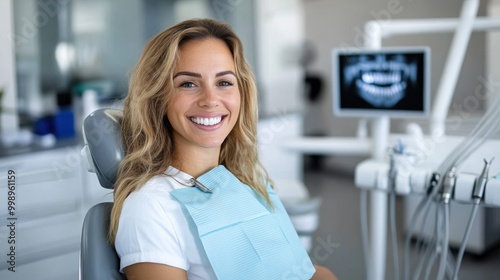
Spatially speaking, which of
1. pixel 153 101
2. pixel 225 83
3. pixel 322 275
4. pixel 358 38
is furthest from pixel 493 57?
pixel 153 101

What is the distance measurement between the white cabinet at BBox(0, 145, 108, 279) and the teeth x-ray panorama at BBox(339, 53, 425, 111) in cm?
98

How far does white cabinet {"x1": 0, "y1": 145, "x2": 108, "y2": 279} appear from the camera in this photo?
3.97ft

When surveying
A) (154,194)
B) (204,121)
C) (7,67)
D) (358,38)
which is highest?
(358,38)

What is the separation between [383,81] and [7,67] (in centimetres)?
179

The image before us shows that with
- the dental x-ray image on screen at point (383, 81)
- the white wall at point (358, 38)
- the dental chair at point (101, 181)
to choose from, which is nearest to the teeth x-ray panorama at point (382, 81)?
the dental x-ray image on screen at point (383, 81)

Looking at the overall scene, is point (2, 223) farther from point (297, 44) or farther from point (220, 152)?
point (297, 44)

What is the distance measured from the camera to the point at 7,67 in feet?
8.79

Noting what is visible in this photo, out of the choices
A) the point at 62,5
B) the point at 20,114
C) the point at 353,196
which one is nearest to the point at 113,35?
the point at 62,5

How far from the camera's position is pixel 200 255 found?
1.11 m

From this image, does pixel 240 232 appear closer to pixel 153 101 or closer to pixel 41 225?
pixel 153 101

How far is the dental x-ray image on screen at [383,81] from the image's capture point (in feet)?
6.11

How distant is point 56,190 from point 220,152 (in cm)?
47

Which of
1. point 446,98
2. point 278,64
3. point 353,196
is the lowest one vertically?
point 353,196

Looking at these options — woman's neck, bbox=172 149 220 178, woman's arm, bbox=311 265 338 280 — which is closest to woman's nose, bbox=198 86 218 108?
woman's neck, bbox=172 149 220 178
